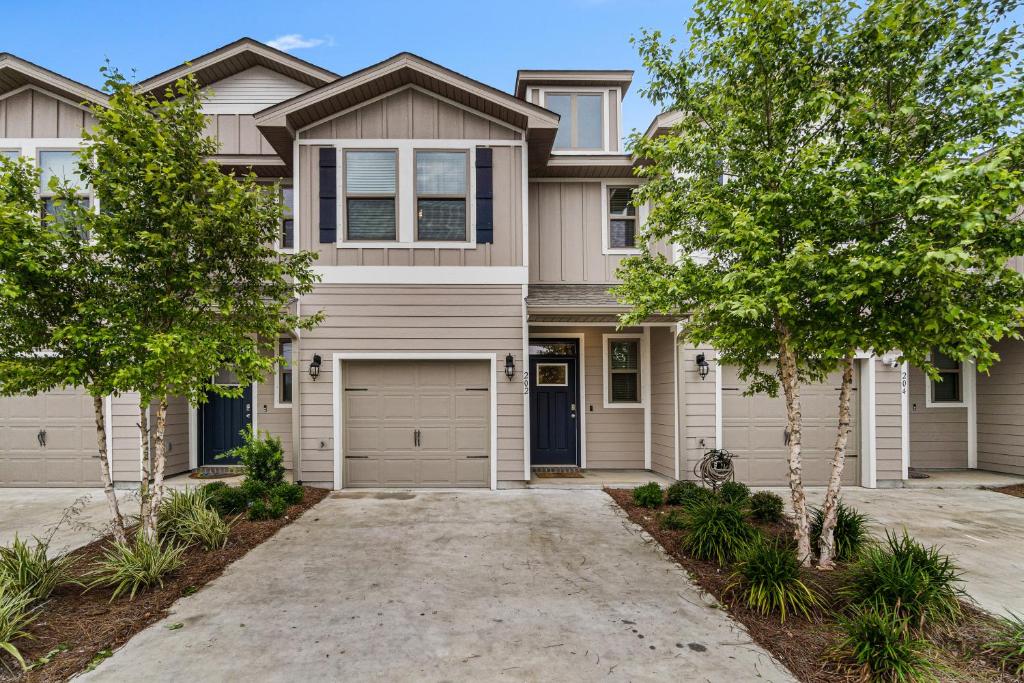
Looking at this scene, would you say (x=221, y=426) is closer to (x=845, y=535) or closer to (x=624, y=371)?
(x=624, y=371)

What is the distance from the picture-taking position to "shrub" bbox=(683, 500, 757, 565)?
15.0ft

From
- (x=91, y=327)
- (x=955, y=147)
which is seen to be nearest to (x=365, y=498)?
(x=91, y=327)

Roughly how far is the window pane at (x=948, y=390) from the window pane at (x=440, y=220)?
9605 mm

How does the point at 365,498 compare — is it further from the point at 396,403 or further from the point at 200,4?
the point at 200,4

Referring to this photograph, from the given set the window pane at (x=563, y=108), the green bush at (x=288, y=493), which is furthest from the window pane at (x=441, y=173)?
the green bush at (x=288, y=493)

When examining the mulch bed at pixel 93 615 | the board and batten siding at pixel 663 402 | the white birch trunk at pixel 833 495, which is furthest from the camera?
the board and batten siding at pixel 663 402

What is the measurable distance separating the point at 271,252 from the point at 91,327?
5.29ft

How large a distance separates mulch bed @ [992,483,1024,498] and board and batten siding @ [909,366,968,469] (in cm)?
132

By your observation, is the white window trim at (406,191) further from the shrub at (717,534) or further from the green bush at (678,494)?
the shrub at (717,534)

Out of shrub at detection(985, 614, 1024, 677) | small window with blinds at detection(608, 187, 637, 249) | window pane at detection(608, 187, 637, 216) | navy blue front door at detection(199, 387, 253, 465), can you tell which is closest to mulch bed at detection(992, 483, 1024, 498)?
shrub at detection(985, 614, 1024, 677)

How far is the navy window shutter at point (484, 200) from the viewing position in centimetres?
767

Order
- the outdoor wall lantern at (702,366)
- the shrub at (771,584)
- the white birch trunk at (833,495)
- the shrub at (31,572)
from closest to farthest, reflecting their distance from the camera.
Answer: the shrub at (771,584) < the shrub at (31,572) < the white birch trunk at (833,495) < the outdoor wall lantern at (702,366)

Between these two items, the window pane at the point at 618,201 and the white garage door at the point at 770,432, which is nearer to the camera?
the white garage door at the point at 770,432

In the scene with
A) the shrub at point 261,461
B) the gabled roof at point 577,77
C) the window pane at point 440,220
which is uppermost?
the gabled roof at point 577,77
